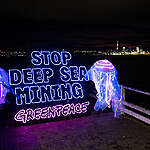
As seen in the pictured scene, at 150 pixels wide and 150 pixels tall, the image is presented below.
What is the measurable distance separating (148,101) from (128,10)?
836 cm

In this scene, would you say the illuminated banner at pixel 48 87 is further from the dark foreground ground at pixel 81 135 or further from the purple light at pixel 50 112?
the dark foreground ground at pixel 81 135

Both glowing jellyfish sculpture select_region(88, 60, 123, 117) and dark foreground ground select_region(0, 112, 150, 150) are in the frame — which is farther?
glowing jellyfish sculpture select_region(88, 60, 123, 117)

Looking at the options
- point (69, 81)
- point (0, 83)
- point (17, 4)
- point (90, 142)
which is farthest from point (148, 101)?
point (17, 4)

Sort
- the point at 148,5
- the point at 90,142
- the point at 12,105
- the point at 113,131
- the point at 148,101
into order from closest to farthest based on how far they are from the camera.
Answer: the point at 148,5 → the point at 90,142 → the point at 113,131 → the point at 12,105 → the point at 148,101

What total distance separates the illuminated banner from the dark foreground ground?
0.36 metres

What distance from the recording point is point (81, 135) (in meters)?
4.90

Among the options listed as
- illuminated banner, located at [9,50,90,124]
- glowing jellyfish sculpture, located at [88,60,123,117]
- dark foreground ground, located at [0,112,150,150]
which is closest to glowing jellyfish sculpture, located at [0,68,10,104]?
illuminated banner, located at [9,50,90,124]

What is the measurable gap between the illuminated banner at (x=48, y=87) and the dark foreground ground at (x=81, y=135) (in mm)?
356

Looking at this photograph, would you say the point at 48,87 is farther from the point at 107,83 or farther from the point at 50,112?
the point at 107,83

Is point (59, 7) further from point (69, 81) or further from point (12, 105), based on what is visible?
point (12, 105)

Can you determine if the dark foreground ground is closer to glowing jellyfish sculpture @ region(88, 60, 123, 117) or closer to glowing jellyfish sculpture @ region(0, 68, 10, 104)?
glowing jellyfish sculpture @ region(88, 60, 123, 117)

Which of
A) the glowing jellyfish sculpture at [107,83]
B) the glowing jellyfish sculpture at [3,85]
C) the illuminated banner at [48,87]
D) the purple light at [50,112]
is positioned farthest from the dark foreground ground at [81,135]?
the glowing jellyfish sculpture at [3,85]

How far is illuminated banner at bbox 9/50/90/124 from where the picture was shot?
5.68 meters

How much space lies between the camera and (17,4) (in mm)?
3924
